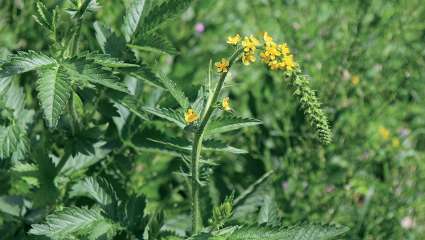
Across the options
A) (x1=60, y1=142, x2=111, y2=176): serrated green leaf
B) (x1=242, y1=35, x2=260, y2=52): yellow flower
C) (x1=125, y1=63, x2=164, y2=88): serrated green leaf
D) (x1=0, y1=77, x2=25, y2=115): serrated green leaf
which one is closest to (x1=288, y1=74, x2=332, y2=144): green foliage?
(x1=242, y1=35, x2=260, y2=52): yellow flower

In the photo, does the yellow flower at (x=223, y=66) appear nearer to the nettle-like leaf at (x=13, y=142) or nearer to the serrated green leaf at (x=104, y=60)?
the serrated green leaf at (x=104, y=60)

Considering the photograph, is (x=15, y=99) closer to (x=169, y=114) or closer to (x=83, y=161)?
(x=83, y=161)

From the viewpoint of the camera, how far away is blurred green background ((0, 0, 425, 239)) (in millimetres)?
2648

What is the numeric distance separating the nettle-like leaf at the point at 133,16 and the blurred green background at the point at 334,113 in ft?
2.39

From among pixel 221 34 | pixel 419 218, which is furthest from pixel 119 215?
pixel 419 218

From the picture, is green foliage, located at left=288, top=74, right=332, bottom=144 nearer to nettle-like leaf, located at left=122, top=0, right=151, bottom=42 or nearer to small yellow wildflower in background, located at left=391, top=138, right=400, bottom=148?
nettle-like leaf, located at left=122, top=0, right=151, bottom=42

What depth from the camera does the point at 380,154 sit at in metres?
2.80

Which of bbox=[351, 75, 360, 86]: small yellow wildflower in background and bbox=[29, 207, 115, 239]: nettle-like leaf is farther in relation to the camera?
bbox=[351, 75, 360, 86]: small yellow wildflower in background

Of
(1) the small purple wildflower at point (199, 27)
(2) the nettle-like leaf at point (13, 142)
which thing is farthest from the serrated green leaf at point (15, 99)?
(1) the small purple wildflower at point (199, 27)

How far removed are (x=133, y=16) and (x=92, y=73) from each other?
40 centimetres

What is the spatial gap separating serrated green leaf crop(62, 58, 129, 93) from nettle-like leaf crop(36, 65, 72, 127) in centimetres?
3

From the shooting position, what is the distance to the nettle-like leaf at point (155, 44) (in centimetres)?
168

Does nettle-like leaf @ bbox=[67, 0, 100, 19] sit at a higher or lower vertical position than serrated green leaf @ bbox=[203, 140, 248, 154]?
higher

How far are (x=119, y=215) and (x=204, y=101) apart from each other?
0.43 m
